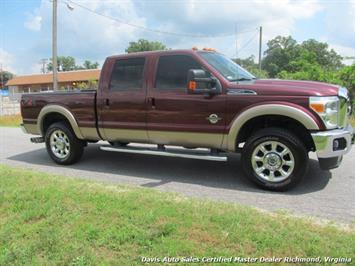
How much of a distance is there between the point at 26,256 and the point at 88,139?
149 inches

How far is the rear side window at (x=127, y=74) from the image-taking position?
19.9 ft

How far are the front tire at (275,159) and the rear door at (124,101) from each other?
1835 mm

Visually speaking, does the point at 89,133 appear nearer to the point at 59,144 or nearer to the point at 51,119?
the point at 59,144

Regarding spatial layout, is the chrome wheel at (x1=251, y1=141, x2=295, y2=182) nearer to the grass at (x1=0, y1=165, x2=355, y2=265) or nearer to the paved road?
the paved road

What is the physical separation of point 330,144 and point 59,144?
4889mm

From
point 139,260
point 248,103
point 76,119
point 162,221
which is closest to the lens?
point 139,260

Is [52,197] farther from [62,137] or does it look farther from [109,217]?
[62,137]

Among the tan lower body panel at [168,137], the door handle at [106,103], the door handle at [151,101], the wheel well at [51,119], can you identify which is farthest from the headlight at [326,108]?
the wheel well at [51,119]

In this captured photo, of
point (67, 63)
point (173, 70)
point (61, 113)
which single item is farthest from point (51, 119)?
point (67, 63)

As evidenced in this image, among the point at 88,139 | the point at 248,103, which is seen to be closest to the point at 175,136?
the point at 248,103

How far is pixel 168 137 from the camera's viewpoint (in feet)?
19.2

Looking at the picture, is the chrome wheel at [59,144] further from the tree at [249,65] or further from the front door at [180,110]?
the tree at [249,65]

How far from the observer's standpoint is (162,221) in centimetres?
377

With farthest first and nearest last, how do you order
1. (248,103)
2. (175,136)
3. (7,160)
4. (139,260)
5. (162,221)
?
(7,160) → (175,136) → (248,103) → (162,221) → (139,260)
